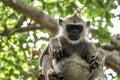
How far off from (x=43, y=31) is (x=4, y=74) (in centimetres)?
133

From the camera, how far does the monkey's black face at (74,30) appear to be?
5887mm

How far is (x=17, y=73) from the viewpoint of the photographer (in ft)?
27.9

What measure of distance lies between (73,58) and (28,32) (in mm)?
4593

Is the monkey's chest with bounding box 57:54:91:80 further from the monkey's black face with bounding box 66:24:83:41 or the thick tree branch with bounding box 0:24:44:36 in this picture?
the thick tree branch with bounding box 0:24:44:36

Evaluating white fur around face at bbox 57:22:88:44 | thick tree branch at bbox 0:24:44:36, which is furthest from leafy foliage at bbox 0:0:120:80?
white fur around face at bbox 57:22:88:44

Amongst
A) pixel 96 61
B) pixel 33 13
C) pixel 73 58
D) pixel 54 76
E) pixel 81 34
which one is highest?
pixel 33 13

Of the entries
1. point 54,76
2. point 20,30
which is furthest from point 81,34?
point 20,30

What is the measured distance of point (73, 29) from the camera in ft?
19.8

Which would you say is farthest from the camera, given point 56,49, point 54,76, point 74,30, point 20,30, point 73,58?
point 20,30

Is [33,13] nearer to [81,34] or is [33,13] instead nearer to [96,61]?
[81,34]

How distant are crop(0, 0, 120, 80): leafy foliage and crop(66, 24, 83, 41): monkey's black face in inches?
81.6

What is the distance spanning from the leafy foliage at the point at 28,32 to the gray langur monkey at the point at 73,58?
2.26 meters

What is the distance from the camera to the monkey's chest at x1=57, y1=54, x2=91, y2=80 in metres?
5.15

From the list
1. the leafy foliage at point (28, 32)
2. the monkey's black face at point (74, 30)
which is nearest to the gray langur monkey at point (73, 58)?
the monkey's black face at point (74, 30)
